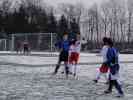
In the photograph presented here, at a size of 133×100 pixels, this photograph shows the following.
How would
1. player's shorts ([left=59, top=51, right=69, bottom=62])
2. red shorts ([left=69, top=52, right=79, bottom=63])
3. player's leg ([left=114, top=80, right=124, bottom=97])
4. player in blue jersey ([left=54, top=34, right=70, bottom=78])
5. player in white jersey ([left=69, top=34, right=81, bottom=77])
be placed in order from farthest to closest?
player's shorts ([left=59, top=51, right=69, bottom=62]) < player in blue jersey ([left=54, top=34, right=70, bottom=78]) < red shorts ([left=69, top=52, right=79, bottom=63]) < player in white jersey ([left=69, top=34, right=81, bottom=77]) < player's leg ([left=114, top=80, right=124, bottom=97])

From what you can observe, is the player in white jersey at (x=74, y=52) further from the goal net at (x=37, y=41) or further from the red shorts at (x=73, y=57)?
the goal net at (x=37, y=41)

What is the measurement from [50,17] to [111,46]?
3528 inches

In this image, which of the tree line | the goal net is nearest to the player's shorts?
the goal net

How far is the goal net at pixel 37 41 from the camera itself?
4397 centimetres

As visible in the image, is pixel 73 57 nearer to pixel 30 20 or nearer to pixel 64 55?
pixel 64 55

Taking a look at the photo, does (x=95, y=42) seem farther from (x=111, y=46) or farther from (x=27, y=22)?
(x=111, y=46)

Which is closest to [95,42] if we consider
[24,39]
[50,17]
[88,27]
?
[88,27]

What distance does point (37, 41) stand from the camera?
46938 millimetres

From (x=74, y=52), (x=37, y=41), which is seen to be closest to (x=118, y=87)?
(x=74, y=52)

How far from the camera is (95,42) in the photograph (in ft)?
304

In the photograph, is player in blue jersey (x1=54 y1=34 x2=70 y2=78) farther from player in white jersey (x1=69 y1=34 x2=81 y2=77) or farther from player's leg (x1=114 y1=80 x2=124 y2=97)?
player's leg (x1=114 y1=80 x2=124 y2=97)

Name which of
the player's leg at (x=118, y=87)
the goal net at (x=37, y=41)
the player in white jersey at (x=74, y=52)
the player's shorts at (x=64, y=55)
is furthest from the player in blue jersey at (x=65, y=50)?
the goal net at (x=37, y=41)

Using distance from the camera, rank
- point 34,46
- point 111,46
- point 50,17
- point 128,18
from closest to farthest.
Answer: point 111,46 → point 34,46 → point 128,18 → point 50,17

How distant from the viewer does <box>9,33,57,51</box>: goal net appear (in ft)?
144
